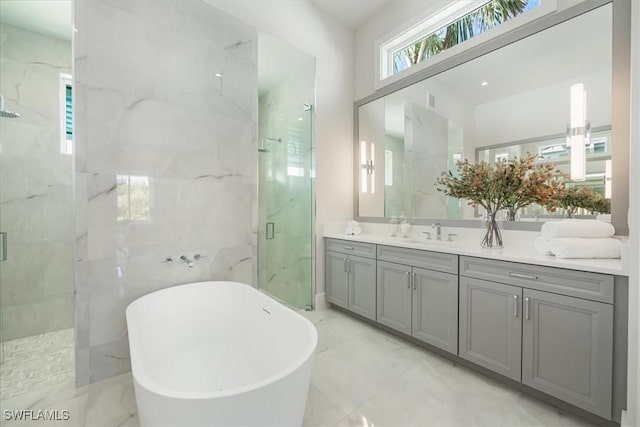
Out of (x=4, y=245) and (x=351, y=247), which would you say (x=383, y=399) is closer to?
(x=351, y=247)

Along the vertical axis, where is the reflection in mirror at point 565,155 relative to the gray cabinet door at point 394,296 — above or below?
above

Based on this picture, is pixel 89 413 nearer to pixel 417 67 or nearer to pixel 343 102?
pixel 343 102

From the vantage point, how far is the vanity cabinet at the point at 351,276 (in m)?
2.62

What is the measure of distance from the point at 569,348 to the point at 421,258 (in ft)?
3.18

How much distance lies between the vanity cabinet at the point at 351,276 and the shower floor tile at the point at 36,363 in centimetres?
218

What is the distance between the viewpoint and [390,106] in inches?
120

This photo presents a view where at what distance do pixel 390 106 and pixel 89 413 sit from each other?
11.3ft

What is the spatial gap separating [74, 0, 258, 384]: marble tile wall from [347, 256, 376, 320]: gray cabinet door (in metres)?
0.99

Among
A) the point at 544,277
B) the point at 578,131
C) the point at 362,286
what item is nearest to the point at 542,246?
the point at 544,277

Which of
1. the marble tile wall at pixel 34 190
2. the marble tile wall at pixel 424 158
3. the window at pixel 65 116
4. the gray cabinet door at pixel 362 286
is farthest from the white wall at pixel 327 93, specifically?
the marble tile wall at pixel 34 190

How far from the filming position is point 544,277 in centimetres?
158

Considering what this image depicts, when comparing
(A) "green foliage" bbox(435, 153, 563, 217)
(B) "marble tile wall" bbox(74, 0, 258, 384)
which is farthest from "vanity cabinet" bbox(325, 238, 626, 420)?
(B) "marble tile wall" bbox(74, 0, 258, 384)

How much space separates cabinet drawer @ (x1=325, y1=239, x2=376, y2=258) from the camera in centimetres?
262

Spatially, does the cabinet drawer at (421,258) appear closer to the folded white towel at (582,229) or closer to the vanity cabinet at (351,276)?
the vanity cabinet at (351,276)
